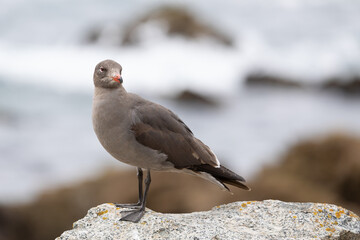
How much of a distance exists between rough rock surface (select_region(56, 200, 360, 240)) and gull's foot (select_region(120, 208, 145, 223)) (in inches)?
1.8

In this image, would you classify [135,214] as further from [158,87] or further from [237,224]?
[158,87]

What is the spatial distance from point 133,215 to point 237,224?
1062 mm

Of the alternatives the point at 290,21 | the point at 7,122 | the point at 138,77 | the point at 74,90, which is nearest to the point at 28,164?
the point at 7,122

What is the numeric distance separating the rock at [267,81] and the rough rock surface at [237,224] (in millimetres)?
23122

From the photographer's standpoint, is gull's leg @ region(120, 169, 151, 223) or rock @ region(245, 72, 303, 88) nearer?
gull's leg @ region(120, 169, 151, 223)

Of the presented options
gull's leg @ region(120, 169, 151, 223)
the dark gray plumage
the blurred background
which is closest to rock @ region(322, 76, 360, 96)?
the blurred background

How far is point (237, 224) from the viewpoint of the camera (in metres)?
5.68

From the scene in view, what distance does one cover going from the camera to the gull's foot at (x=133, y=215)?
225 inches

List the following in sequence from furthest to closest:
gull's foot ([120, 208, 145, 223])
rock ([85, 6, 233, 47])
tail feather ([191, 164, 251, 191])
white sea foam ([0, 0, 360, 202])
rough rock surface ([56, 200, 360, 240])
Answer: rock ([85, 6, 233, 47]) < white sea foam ([0, 0, 360, 202]) < tail feather ([191, 164, 251, 191]) < gull's foot ([120, 208, 145, 223]) < rough rock surface ([56, 200, 360, 240])

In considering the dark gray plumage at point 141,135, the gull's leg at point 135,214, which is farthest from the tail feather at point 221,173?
the gull's leg at point 135,214

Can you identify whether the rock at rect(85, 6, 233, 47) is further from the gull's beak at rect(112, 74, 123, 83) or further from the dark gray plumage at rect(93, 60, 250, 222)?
the gull's beak at rect(112, 74, 123, 83)

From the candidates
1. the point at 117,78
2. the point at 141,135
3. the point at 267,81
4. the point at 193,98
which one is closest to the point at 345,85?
the point at 267,81

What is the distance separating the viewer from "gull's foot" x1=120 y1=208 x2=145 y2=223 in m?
5.73

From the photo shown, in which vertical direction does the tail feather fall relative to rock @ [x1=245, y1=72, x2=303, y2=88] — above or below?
below
